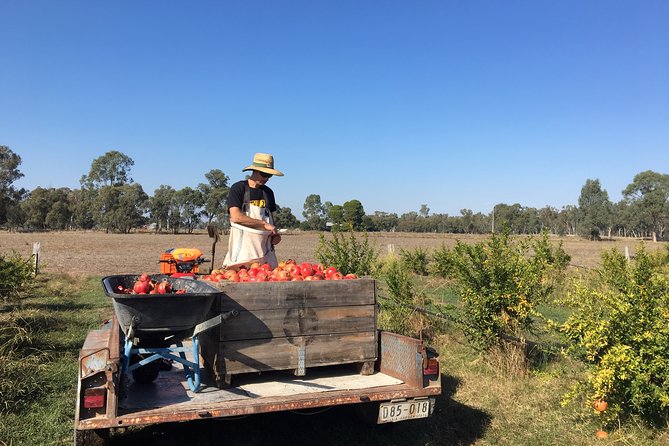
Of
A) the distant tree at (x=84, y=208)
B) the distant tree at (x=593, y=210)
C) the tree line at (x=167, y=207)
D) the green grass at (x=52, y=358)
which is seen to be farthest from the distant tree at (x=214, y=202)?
the green grass at (x=52, y=358)

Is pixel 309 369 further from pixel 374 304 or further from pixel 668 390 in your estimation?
pixel 668 390

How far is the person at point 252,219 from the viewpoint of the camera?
5328mm

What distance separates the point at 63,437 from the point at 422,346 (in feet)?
10.7

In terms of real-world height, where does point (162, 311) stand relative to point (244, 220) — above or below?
below

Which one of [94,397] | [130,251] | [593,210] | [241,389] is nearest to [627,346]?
[241,389]

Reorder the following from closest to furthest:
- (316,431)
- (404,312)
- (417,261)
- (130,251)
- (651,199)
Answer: (316,431), (404,312), (417,261), (130,251), (651,199)

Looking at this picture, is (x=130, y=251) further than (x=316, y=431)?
Yes

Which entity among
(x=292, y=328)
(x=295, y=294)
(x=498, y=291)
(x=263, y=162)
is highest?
(x=263, y=162)

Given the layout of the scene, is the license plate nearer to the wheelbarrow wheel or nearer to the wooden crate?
the wooden crate

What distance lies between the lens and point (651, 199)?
305 feet

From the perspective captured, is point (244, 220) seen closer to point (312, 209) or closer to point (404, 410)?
point (404, 410)

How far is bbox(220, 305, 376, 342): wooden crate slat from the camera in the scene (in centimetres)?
374

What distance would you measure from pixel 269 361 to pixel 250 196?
7.23 ft


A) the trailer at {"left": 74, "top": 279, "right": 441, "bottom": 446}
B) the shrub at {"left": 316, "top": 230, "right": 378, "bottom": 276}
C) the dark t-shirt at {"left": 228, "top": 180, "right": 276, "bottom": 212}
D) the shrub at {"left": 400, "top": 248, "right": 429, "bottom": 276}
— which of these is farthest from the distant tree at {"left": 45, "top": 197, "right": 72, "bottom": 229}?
the trailer at {"left": 74, "top": 279, "right": 441, "bottom": 446}
